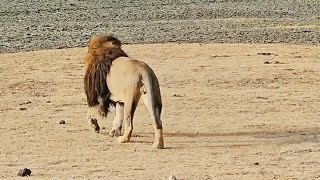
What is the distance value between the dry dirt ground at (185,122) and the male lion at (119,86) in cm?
28

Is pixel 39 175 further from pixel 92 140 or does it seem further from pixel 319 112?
pixel 319 112

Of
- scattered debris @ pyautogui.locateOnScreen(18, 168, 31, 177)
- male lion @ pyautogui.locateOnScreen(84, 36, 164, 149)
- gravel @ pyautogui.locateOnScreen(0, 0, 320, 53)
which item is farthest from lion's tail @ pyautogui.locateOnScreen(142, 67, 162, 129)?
gravel @ pyautogui.locateOnScreen(0, 0, 320, 53)

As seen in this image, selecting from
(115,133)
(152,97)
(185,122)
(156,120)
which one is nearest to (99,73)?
(115,133)

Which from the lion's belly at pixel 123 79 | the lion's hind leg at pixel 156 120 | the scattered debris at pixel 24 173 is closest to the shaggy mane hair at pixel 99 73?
the lion's belly at pixel 123 79

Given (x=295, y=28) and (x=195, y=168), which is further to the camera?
(x=295, y=28)

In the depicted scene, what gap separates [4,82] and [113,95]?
530 cm

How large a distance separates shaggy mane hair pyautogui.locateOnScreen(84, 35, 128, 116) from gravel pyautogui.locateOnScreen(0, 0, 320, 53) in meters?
10.3

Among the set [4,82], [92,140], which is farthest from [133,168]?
[4,82]

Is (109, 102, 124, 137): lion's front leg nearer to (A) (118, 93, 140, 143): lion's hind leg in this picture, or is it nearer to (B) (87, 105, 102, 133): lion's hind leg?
(B) (87, 105, 102, 133): lion's hind leg

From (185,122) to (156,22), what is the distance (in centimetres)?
1698

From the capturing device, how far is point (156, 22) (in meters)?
29.7

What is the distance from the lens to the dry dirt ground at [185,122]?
10.0 m

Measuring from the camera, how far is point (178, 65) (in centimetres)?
1916

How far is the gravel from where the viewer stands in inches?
972
